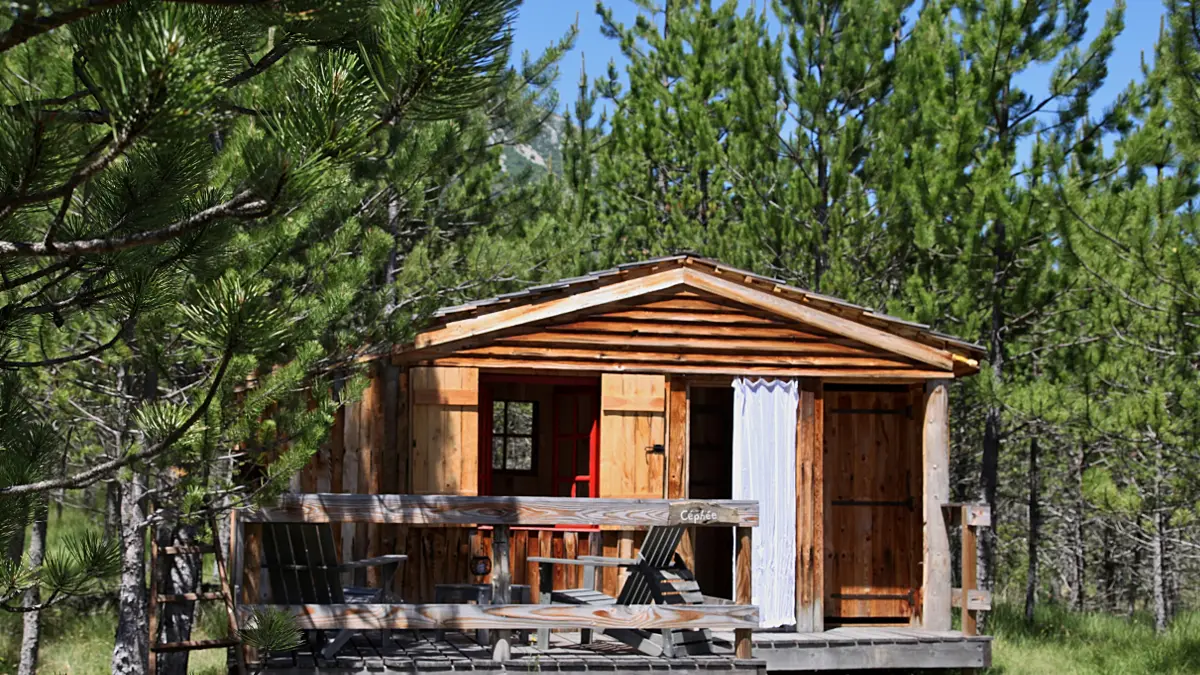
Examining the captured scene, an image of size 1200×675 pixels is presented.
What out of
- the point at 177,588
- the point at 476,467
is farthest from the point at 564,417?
the point at 177,588

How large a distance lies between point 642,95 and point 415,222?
5.23m

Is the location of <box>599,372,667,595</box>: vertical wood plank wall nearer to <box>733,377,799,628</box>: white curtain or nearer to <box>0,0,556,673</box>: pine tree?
<box>733,377,799,628</box>: white curtain

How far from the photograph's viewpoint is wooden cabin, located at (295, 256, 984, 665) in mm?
9516

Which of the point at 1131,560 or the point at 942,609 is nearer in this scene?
the point at 942,609

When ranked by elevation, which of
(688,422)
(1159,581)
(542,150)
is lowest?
(1159,581)

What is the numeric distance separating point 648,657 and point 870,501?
3.53m

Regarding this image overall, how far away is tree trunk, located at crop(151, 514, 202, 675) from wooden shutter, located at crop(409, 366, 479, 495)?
1.74 m

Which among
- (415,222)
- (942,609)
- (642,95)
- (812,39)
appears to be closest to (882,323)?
(942,609)

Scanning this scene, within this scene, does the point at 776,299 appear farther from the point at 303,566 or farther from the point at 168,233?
the point at 168,233

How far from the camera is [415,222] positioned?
16.4 m

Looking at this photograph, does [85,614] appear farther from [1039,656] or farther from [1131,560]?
[1131,560]

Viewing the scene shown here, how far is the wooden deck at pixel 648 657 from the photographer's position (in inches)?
290

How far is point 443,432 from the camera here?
31.1 feet

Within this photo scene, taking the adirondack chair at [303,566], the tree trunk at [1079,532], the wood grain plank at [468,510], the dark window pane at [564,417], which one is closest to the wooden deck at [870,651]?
the wood grain plank at [468,510]
